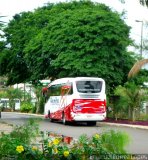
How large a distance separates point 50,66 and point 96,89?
767 centimetres

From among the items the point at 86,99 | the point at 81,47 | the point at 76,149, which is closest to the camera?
the point at 76,149

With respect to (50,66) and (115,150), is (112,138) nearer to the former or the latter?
(115,150)

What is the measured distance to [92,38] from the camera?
1491 inches

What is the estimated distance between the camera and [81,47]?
124 ft

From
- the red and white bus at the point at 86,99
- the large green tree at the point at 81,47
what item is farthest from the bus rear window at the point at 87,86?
the large green tree at the point at 81,47

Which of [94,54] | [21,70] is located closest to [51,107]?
[94,54]

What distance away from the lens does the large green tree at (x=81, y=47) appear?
124 feet

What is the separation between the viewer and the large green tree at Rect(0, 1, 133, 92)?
3772 cm

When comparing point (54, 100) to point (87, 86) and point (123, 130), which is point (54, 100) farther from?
point (123, 130)

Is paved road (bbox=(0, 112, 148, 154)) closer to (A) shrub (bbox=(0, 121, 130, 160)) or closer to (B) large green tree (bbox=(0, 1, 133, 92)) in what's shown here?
(A) shrub (bbox=(0, 121, 130, 160))

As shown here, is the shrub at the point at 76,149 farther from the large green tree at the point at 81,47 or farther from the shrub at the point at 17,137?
the large green tree at the point at 81,47

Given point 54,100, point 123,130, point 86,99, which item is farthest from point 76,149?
point 54,100

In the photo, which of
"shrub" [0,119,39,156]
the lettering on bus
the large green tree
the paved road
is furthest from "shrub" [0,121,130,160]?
the lettering on bus

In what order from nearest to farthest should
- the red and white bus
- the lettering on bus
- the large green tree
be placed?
the red and white bus → the large green tree → the lettering on bus
